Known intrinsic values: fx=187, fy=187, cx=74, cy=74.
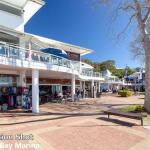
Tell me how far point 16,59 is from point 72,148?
8256mm

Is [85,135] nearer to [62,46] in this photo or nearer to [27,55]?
[27,55]

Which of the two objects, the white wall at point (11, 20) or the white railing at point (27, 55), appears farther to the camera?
the white wall at point (11, 20)

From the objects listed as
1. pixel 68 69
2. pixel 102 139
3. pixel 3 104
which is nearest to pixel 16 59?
pixel 3 104

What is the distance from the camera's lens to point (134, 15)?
49.2ft

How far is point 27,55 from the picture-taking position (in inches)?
549

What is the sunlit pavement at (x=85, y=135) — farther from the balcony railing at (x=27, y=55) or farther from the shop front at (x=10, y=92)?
the shop front at (x=10, y=92)

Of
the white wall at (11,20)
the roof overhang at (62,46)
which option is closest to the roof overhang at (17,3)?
the white wall at (11,20)

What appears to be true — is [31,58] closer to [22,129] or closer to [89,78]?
[22,129]

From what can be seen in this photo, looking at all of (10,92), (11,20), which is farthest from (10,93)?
(11,20)

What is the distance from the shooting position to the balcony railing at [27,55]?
12.6m

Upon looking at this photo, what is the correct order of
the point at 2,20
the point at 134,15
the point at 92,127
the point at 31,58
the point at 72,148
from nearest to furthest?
the point at 72,148
the point at 92,127
the point at 31,58
the point at 134,15
the point at 2,20

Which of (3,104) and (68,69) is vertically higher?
(68,69)

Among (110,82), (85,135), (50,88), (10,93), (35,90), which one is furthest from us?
(110,82)

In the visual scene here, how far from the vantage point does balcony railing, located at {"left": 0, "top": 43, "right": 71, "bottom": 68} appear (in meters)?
12.6
